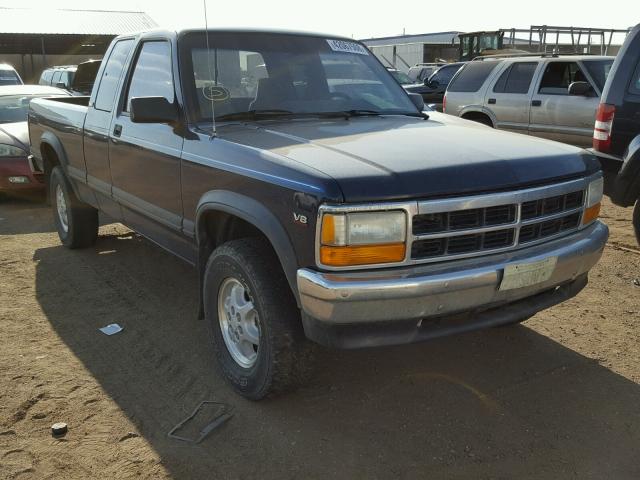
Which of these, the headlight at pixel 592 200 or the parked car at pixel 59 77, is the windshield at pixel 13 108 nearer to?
the headlight at pixel 592 200

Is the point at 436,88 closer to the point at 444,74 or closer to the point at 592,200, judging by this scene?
the point at 444,74

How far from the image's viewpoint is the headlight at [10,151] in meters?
8.00

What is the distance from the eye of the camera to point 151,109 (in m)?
3.54

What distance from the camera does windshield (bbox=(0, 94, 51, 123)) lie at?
9000mm

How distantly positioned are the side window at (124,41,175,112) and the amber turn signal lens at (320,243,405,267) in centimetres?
177

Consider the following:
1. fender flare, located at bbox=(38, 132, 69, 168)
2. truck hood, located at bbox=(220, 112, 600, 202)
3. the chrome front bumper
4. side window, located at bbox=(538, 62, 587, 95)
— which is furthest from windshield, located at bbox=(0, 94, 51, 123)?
the chrome front bumper

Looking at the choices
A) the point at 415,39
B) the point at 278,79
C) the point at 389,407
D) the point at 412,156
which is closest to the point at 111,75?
the point at 278,79

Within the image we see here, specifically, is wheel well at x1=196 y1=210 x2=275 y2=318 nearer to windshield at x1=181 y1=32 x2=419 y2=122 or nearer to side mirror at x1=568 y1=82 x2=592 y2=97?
windshield at x1=181 y1=32 x2=419 y2=122

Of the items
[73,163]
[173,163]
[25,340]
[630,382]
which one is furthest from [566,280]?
[73,163]

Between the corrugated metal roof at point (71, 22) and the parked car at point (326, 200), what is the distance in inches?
1275

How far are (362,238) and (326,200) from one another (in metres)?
0.22

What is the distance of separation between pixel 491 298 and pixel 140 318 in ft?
8.58

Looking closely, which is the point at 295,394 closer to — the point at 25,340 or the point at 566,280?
the point at 566,280

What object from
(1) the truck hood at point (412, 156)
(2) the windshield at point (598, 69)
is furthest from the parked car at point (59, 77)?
(1) the truck hood at point (412, 156)
